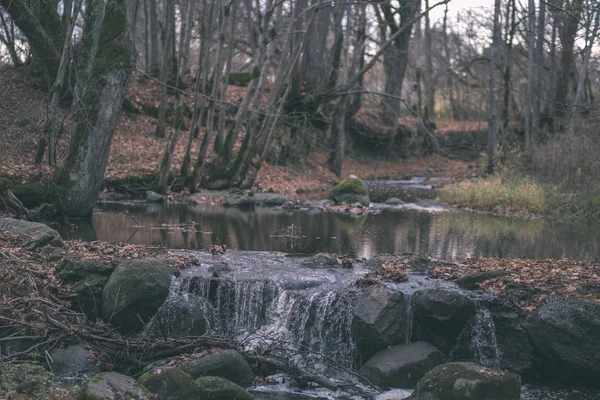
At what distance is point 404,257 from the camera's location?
42.1 feet

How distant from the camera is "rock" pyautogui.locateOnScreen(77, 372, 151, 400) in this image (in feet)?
21.4

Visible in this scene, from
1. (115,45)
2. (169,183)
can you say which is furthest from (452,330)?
(169,183)

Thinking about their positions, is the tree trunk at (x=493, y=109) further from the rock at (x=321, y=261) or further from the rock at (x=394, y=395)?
the rock at (x=394, y=395)

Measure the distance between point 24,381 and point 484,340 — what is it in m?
6.02

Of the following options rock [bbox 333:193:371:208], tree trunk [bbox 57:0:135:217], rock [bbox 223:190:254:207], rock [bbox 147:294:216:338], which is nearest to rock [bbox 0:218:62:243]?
rock [bbox 147:294:216:338]

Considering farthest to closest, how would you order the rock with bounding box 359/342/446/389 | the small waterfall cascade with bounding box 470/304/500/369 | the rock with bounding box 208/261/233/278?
the rock with bounding box 208/261/233/278 → the small waterfall cascade with bounding box 470/304/500/369 → the rock with bounding box 359/342/446/389

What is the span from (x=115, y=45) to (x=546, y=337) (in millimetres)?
12002

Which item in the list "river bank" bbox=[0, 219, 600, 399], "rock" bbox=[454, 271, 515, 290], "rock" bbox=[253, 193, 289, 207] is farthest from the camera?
"rock" bbox=[253, 193, 289, 207]

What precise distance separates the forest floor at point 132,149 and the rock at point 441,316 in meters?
11.0

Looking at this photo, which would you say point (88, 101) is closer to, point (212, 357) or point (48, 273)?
point (48, 273)

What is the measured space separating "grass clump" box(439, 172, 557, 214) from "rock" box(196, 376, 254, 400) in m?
16.3

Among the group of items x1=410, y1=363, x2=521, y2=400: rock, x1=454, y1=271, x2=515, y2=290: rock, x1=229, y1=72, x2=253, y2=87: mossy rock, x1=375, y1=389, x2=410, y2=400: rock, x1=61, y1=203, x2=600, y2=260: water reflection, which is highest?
x1=229, y1=72, x2=253, y2=87: mossy rock

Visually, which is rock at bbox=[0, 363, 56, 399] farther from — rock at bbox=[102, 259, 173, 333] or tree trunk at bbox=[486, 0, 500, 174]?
tree trunk at bbox=[486, 0, 500, 174]

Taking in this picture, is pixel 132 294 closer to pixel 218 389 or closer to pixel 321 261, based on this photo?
pixel 218 389
